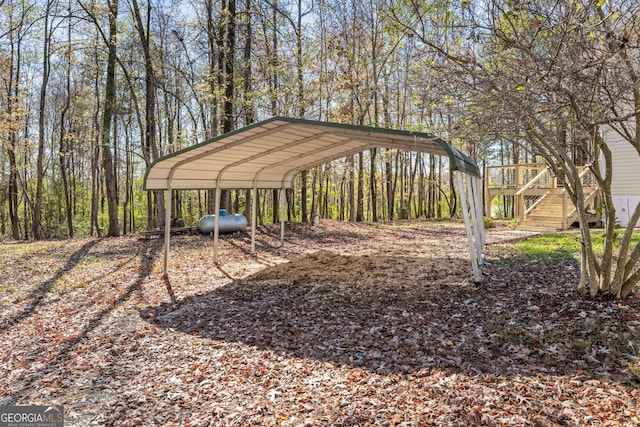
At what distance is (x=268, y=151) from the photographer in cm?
869

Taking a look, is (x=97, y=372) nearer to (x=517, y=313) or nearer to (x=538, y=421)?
(x=538, y=421)

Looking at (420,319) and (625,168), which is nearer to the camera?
(420,319)

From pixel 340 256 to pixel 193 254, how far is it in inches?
163

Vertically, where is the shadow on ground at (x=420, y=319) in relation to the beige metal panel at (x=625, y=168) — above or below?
below

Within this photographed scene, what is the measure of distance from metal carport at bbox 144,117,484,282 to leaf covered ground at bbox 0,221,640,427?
1.35 m

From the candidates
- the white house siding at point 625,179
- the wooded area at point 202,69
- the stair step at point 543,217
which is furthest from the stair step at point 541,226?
the wooded area at point 202,69

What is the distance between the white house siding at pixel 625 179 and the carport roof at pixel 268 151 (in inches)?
291

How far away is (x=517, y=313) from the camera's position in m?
4.93

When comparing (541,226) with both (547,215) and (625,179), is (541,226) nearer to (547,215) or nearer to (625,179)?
(547,215)

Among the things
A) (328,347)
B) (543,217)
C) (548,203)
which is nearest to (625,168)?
(548,203)

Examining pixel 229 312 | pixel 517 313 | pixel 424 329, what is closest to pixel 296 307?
pixel 229 312

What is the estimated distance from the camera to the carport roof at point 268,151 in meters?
6.88

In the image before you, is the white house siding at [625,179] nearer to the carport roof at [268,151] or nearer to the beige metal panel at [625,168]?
the beige metal panel at [625,168]

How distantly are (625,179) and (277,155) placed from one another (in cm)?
1146
